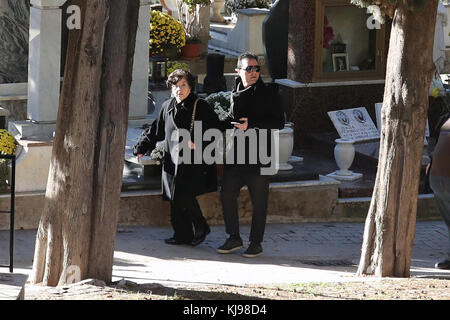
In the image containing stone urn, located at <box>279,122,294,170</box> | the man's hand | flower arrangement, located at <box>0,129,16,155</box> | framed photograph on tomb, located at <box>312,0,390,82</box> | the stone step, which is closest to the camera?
the stone step

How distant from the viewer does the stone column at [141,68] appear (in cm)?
1363

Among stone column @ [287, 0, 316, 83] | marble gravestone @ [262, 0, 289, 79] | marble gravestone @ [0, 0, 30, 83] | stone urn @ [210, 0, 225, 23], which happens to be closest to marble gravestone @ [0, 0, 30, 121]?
marble gravestone @ [0, 0, 30, 83]

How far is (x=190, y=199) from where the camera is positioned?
36.7ft

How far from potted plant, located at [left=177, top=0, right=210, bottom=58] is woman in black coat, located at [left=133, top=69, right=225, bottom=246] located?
740 centimetres

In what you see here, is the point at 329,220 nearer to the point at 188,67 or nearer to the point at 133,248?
the point at 133,248

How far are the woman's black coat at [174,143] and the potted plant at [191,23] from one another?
24.3 feet

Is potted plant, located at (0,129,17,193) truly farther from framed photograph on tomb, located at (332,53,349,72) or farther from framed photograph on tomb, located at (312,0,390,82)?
framed photograph on tomb, located at (332,53,349,72)

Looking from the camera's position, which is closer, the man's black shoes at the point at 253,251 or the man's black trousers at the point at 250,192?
the man's black trousers at the point at 250,192

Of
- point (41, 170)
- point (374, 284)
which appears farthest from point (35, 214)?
point (374, 284)

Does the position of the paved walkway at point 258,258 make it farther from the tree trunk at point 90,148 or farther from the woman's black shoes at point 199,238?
the tree trunk at point 90,148

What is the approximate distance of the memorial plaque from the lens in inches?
554

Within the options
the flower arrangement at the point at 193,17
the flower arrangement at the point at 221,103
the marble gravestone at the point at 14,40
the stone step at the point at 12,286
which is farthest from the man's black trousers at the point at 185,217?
the flower arrangement at the point at 193,17

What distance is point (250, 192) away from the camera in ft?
36.2
